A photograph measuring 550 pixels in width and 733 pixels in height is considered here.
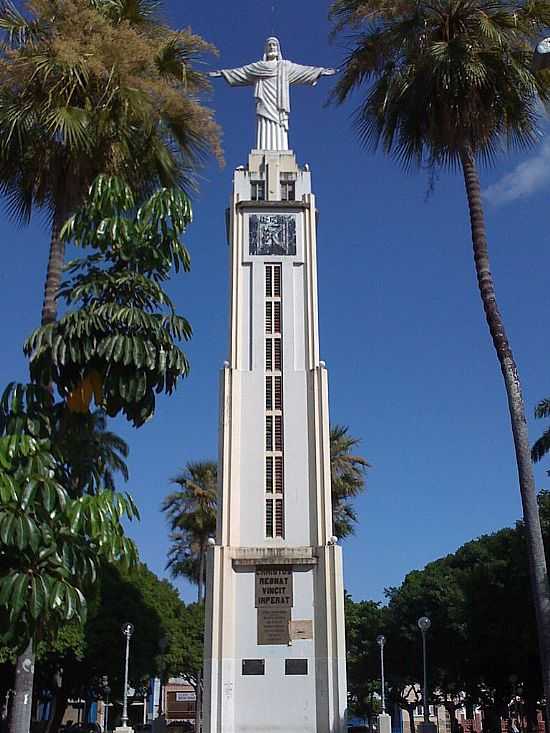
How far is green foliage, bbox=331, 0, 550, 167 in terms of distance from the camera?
842 inches

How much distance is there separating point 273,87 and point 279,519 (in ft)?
65.4

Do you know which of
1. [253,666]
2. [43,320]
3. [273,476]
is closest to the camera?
[43,320]

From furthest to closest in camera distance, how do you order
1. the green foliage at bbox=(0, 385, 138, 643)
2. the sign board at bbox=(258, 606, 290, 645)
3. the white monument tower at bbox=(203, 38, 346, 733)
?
the sign board at bbox=(258, 606, 290, 645), the white monument tower at bbox=(203, 38, 346, 733), the green foliage at bbox=(0, 385, 138, 643)

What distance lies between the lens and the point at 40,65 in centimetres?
1848

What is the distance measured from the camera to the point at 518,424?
20.4m

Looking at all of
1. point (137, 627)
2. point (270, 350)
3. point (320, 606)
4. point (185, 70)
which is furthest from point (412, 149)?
point (137, 627)

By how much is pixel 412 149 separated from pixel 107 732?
62.0m

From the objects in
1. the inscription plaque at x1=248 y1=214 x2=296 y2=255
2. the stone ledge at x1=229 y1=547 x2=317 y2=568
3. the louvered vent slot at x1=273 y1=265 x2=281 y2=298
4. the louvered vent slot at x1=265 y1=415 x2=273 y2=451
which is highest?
the inscription plaque at x1=248 y1=214 x2=296 y2=255

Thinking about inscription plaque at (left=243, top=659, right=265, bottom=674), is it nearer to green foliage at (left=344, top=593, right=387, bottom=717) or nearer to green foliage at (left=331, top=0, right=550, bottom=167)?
green foliage at (left=331, top=0, right=550, bottom=167)

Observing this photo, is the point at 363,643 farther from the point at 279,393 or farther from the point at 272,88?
the point at 272,88

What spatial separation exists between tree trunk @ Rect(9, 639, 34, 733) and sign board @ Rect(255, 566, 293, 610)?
16.4 m

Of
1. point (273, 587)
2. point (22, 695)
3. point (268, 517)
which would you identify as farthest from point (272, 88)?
point (22, 695)

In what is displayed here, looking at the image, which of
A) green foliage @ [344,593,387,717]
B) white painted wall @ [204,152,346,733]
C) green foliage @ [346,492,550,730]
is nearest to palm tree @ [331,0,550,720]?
white painted wall @ [204,152,346,733]

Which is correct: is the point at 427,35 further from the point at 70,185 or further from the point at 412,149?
the point at 70,185
